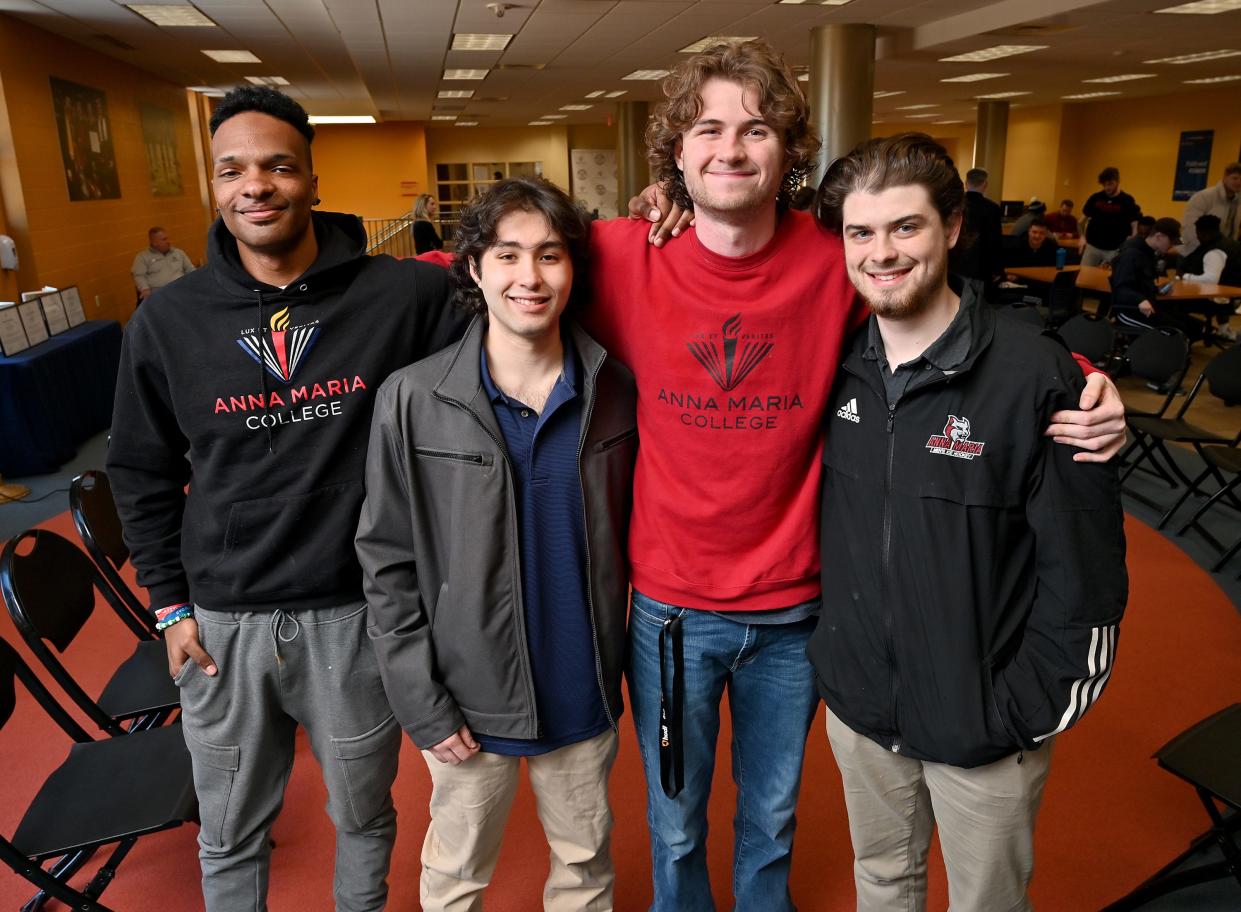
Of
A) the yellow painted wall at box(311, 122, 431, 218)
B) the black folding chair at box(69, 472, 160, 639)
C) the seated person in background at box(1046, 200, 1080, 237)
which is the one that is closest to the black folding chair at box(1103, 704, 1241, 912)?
the black folding chair at box(69, 472, 160, 639)

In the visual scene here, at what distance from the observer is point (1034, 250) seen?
10.0 meters

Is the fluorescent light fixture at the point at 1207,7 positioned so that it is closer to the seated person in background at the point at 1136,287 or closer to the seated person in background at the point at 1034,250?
the seated person in background at the point at 1136,287

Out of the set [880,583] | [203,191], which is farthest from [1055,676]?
[203,191]

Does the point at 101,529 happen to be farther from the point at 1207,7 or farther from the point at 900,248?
the point at 1207,7

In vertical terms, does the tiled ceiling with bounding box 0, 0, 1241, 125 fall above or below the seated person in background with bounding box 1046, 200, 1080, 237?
above

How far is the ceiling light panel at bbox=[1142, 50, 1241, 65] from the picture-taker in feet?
35.7

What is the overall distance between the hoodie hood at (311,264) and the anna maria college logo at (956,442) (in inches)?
45.6

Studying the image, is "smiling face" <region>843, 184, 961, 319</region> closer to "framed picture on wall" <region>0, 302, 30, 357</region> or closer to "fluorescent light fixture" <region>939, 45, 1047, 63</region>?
"framed picture on wall" <region>0, 302, 30, 357</region>

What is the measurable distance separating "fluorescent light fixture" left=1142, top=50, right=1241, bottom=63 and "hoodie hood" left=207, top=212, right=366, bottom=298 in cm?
1275

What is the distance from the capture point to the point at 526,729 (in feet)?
5.46

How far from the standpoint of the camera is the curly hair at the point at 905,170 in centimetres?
148

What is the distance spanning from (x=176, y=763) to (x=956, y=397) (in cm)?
188

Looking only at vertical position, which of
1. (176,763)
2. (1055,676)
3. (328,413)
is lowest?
(176,763)

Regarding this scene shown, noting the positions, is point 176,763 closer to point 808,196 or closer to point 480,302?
point 480,302
